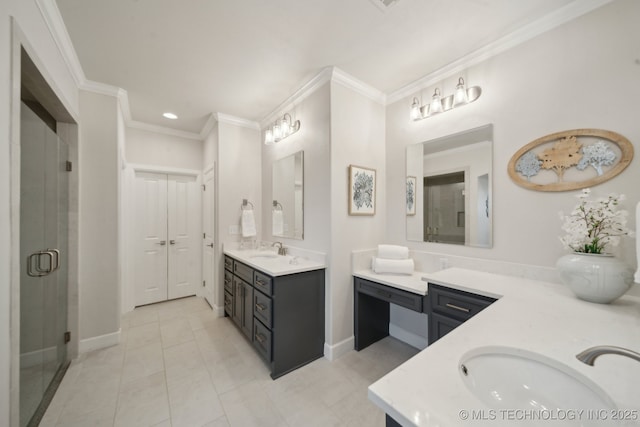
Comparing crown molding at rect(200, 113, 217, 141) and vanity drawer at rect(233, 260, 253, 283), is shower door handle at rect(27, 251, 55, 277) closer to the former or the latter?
vanity drawer at rect(233, 260, 253, 283)

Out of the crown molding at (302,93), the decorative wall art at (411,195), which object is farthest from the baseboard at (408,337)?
the crown molding at (302,93)

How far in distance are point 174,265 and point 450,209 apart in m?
3.87

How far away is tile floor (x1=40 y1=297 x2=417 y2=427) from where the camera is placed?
156 cm

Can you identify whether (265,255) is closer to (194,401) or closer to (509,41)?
(194,401)

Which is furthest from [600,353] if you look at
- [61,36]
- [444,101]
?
[61,36]

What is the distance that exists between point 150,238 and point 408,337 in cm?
371

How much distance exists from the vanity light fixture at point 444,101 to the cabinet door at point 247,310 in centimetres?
233

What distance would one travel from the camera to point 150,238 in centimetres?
356

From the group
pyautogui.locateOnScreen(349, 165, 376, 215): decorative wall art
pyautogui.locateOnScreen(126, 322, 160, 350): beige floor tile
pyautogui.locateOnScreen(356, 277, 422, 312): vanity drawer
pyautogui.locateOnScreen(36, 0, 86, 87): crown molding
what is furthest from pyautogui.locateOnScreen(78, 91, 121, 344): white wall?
pyautogui.locateOnScreen(356, 277, 422, 312): vanity drawer

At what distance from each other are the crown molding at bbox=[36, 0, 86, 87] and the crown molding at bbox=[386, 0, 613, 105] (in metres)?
2.74

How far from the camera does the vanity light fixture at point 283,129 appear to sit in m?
2.67

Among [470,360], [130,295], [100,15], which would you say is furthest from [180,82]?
[470,360]

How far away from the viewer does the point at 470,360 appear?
76 centimetres

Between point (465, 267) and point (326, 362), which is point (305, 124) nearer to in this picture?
point (465, 267)
